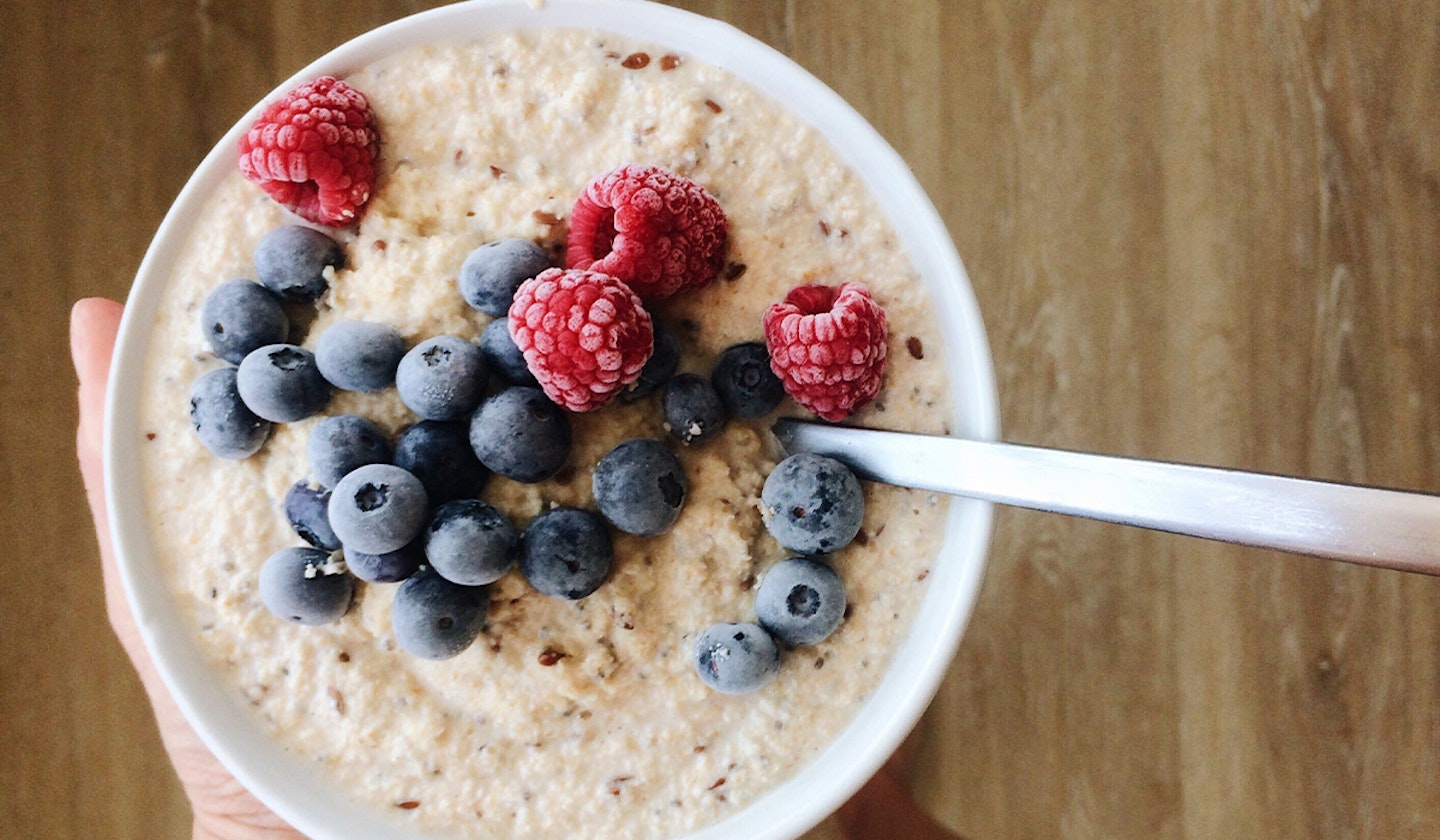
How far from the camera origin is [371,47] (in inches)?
47.3

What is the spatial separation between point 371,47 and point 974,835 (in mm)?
1720

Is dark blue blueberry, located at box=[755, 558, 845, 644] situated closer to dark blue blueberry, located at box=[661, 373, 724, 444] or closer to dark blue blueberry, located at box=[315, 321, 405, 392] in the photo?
dark blue blueberry, located at box=[661, 373, 724, 444]

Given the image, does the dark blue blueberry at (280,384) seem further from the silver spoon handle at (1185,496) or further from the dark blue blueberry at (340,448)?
the silver spoon handle at (1185,496)

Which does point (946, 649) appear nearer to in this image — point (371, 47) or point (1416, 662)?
point (371, 47)

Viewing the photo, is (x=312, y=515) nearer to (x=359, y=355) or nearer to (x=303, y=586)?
(x=303, y=586)

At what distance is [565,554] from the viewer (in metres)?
1.06

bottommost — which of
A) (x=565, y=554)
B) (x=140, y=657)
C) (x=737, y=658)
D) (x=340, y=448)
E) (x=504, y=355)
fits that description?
(x=140, y=657)

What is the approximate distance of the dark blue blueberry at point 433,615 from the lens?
105 centimetres

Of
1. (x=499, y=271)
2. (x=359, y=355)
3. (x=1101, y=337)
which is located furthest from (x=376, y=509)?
(x=1101, y=337)

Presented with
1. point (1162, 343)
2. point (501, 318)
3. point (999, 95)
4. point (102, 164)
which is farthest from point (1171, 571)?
point (102, 164)

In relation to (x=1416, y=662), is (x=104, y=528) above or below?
above

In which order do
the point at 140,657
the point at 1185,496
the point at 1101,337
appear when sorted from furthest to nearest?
the point at 1101,337
the point at 140,657
the point at 1185,496

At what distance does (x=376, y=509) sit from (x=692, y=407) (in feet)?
1.10

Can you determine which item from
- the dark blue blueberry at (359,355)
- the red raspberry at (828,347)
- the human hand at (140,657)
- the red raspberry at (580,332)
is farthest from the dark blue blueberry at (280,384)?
the human hand at (140,657)
